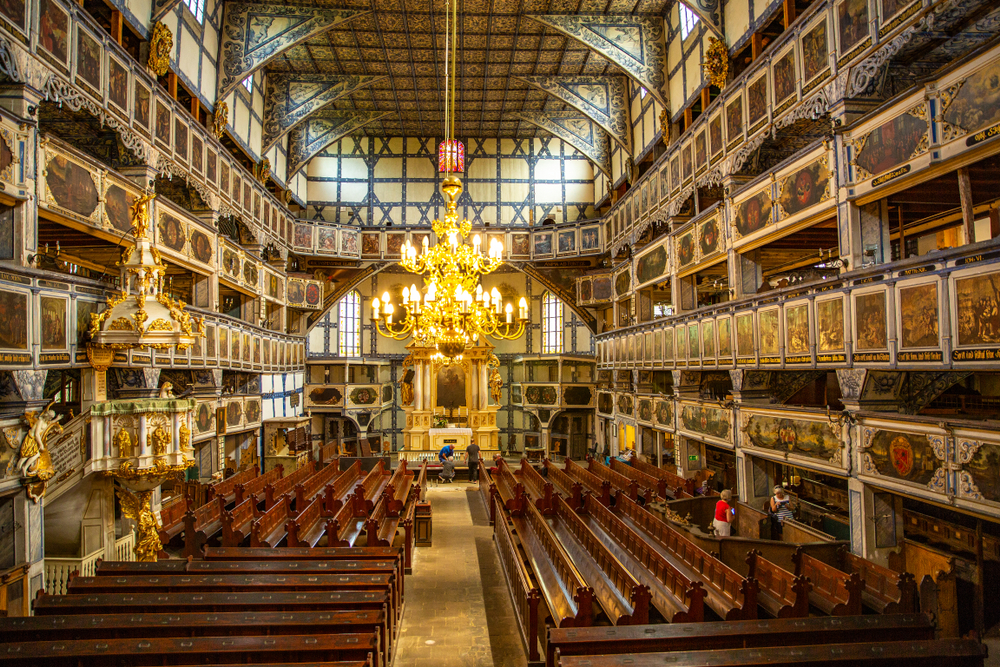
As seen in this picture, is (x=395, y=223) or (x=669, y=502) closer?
(x=669, y=502)

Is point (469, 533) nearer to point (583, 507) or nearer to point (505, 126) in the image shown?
point (583, 507)

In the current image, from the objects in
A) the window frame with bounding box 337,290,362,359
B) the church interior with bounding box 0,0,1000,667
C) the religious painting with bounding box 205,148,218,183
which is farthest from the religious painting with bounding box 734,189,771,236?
the window frame with bounding box 337,290,362,359

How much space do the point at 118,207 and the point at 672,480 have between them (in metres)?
13.5

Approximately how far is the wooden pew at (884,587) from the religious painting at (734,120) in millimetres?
9175

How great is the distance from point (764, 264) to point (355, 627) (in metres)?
14.3

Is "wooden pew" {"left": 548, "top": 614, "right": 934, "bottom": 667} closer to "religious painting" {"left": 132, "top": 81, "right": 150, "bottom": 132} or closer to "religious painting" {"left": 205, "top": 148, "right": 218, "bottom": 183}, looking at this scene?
"religious painting" {"left": 132, "top": 81, "right": 150, "bottom": 132}

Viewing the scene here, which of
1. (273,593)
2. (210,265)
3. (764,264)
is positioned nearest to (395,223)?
(210,265)

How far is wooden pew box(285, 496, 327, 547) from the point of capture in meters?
9.26

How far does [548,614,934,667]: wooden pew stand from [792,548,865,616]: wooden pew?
919 mm

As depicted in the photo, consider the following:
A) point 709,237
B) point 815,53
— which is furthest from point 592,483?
point 815,53

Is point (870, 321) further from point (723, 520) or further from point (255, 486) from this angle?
point (255, 486)

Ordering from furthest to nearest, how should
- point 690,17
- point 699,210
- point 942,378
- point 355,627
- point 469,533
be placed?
point 690,17 → point 699,210 → point 469,533 → point 942,378 → point 355,627

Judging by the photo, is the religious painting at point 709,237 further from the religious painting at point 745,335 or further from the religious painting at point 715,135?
the religious painting at point 745,335

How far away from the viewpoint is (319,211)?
1102 inches
